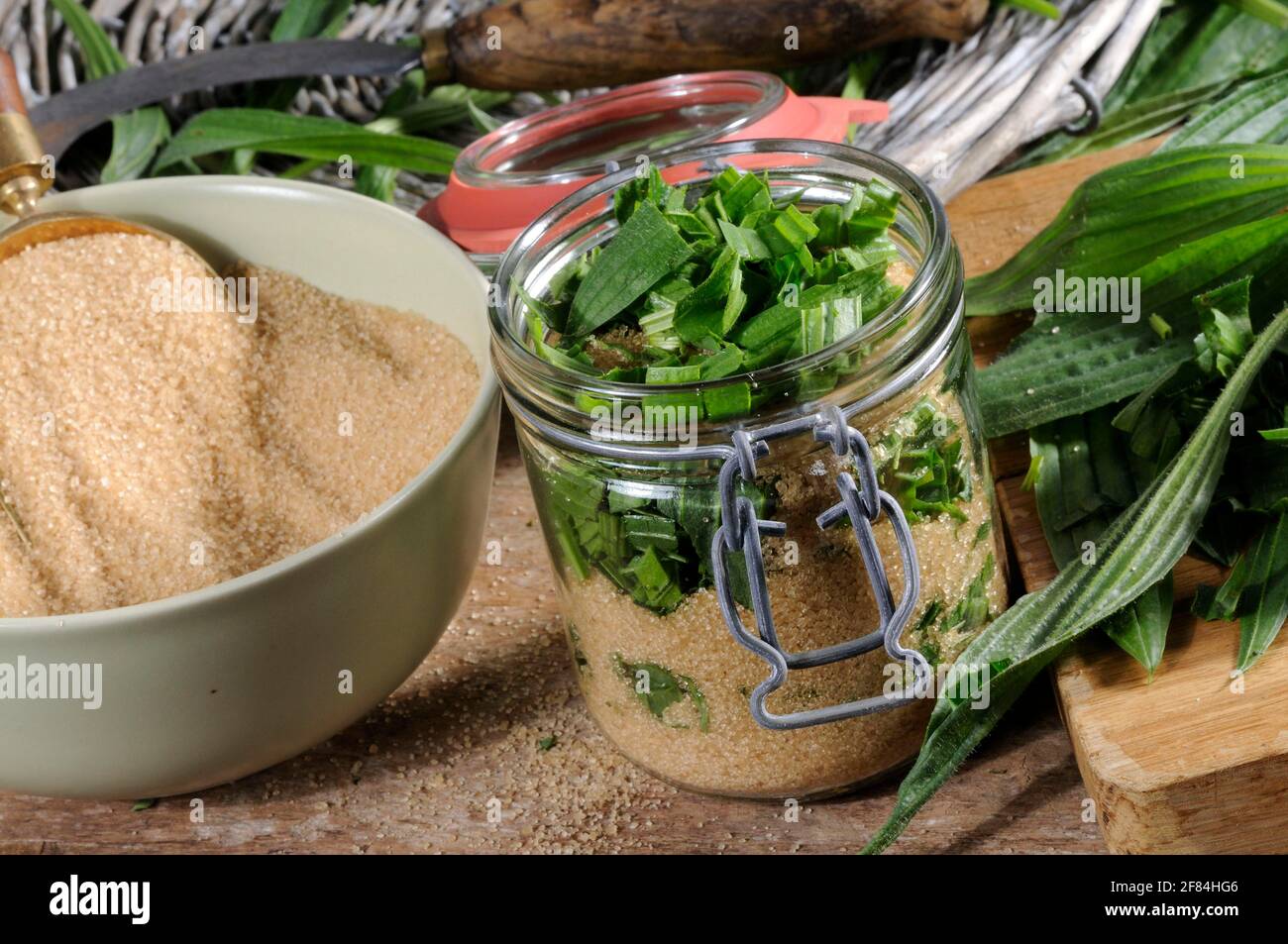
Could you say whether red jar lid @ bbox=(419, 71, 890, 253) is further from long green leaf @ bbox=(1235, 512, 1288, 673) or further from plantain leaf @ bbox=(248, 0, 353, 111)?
long green leaf @ bbox=(1235, 512, 1288, 673)

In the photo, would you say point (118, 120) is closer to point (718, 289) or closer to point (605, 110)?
point (605, 110)

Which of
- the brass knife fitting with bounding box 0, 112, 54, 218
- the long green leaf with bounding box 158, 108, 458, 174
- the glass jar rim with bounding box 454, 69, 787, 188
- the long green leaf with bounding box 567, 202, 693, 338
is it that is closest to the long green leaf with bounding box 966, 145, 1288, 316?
the glass jar rim with bounding box 454, 69, 787, 188

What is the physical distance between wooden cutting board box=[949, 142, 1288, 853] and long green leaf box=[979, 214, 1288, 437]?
0.15 metres

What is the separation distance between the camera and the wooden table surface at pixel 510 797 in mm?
839

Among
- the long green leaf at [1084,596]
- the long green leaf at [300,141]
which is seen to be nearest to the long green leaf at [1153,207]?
the long green leaf at [1084,596]

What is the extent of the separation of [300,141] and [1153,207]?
781mm

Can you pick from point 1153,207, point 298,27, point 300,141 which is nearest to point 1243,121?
point 1153,207

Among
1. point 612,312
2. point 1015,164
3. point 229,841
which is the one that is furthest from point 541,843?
point 1015,164

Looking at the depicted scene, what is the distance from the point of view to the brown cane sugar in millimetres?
870

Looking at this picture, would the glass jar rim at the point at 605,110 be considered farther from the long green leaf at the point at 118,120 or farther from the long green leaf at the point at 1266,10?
the long green leaf at the point at 1266,10

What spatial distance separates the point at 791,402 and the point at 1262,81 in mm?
681

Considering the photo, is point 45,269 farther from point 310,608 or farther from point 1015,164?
point 1015,164

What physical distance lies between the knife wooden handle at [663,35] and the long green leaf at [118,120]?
0.29 m

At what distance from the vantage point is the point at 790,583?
2.46 ft
